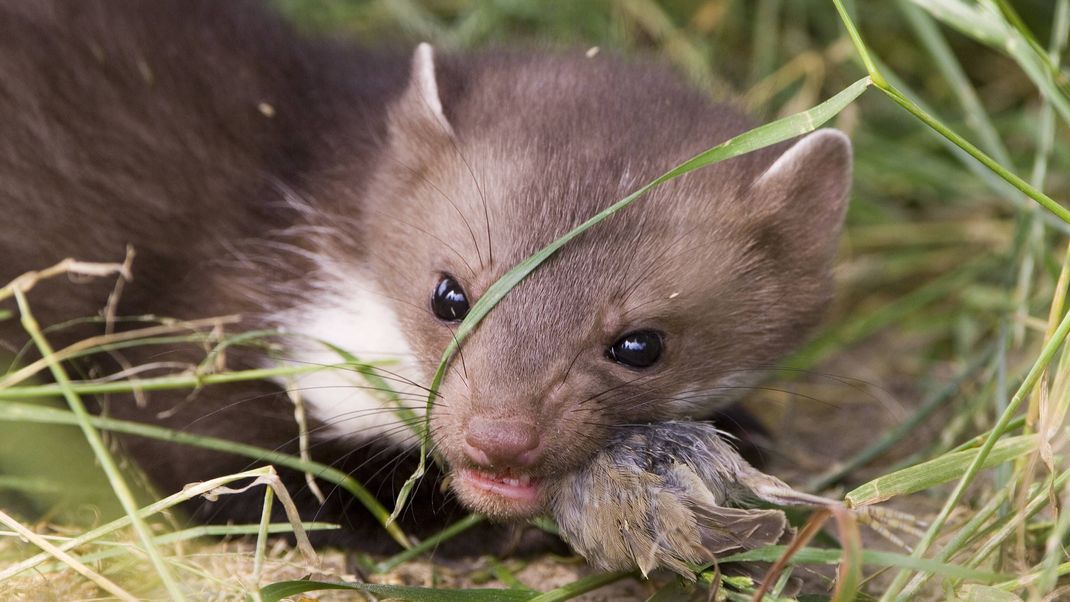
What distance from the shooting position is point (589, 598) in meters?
2.81

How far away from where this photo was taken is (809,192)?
2.96 metres

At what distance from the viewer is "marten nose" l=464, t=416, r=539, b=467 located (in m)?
2.40

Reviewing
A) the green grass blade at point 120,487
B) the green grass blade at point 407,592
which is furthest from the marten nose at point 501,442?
the green grass blade at point 120,487

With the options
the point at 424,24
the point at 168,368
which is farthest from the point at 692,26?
the point at 168,368

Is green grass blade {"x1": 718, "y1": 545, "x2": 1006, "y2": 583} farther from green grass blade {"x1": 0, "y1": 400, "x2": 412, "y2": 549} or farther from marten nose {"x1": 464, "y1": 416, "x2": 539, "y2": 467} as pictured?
green grass blade {"x1": 0, "y1": 400, "x2": 412, "y2": 549}

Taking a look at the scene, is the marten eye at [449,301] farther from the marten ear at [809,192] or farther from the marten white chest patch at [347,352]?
the marten ear at [809,192]

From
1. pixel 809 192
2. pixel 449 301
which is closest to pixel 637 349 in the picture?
pixel 449 301

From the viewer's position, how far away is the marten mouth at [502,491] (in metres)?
2.52

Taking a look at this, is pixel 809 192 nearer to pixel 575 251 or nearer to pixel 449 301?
pixel 575 251

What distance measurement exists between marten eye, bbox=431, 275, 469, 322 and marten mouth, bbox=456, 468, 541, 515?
401mm

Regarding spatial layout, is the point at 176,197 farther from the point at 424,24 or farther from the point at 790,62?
the point at 790,62

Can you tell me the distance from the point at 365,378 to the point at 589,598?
2.56 ft

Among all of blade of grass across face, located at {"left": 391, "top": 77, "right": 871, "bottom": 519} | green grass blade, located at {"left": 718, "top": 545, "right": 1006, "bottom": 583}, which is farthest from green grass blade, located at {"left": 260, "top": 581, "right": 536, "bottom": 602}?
green grass blade, located at {"left": 718, "top": 545, "right": 1006, "bottom": 583}

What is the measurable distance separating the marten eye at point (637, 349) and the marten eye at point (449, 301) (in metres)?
0.36
